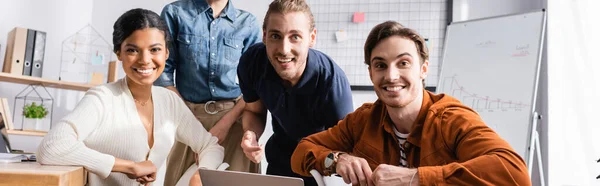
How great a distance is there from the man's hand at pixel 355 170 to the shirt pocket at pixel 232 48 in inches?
36.6

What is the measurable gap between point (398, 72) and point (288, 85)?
0.52 meters

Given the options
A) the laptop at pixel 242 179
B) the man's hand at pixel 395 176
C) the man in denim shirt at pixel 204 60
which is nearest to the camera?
the laptop at pixel 242 179

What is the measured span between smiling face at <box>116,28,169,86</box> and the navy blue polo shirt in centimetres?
38

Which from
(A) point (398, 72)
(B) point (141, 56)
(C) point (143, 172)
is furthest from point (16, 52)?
(A) point (398, 72)

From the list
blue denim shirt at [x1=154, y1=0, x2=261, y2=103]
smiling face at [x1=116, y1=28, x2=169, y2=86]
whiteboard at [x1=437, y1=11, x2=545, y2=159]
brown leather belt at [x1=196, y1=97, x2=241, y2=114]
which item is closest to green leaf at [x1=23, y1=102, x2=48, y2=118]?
blue denim shirt at [x1=154, y1=0, x2=261, y2=103]

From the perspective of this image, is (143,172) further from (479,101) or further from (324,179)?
(479,101)

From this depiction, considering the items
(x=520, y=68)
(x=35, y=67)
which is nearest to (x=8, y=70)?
(x=35, y=67)

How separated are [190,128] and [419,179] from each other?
925mm

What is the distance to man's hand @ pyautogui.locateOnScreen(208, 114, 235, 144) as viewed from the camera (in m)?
2.09

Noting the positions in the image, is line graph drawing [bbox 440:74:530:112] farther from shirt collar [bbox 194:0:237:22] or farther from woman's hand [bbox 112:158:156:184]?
woman's hand [bbox 112:158:156:184]

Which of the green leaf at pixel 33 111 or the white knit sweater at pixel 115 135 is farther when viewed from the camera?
the green leaf at pixel 33 111

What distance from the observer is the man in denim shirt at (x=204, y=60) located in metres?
2.22

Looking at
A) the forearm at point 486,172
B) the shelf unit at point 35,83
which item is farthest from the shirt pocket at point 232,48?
the shelf unit at point 35,83
